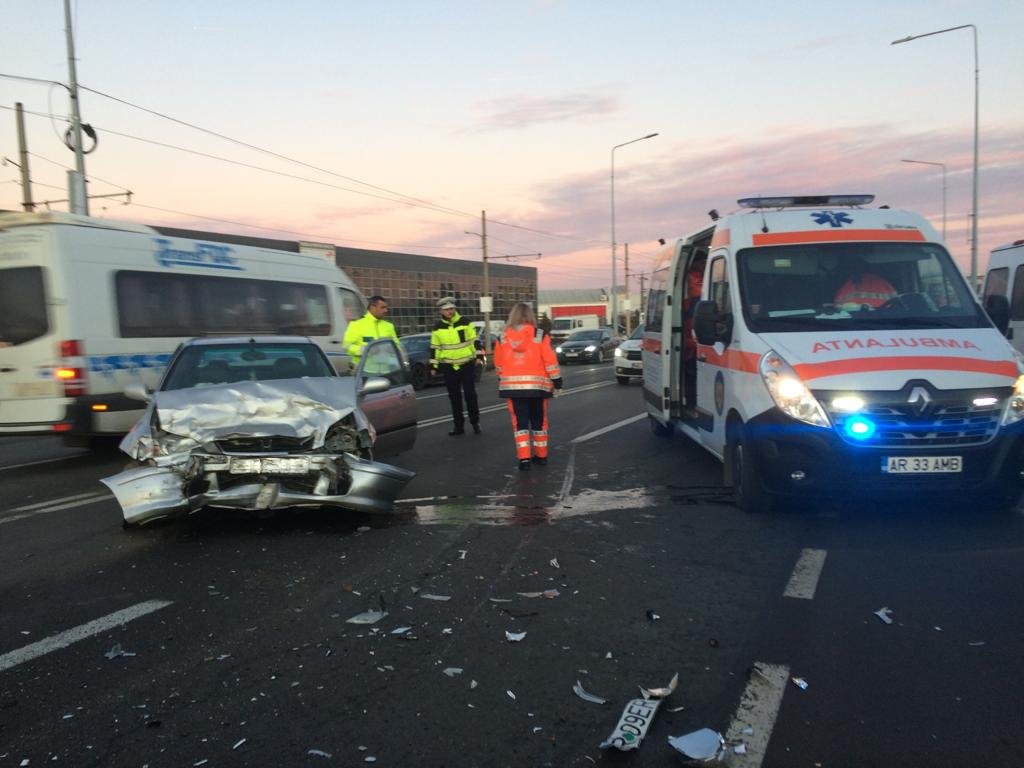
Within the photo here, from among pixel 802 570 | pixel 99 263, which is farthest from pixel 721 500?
pixel 99 263

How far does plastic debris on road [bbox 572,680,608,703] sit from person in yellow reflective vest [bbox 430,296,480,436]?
26.6 feet

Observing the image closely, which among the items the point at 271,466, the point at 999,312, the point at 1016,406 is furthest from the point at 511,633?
the point at 999,312

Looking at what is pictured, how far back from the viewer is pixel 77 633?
406cm

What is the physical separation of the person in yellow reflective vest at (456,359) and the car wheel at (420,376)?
11.4 meters

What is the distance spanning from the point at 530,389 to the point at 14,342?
20.3 feet

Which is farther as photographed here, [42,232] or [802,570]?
[42,232]

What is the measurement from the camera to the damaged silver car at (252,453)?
5633 mm

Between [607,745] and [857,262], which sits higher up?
[857,262]

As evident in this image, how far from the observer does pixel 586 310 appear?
9719cm

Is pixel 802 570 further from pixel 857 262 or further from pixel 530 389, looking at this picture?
pixel 530 389

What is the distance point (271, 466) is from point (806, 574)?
3.57 m

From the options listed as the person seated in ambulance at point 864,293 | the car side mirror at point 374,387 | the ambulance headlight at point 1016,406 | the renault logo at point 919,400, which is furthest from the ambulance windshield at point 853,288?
the car side mirror at point 374,387

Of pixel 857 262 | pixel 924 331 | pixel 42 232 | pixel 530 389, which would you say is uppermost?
pixel 42 232

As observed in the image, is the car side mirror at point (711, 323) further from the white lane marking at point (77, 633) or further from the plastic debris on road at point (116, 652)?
the plastic debris on road at point (116, 652)
